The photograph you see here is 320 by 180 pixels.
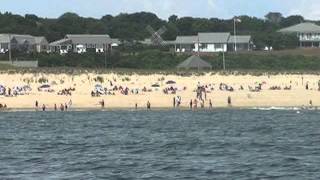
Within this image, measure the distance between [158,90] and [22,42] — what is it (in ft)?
228

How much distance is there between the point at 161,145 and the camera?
1545 inches

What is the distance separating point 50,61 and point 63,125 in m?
48.5

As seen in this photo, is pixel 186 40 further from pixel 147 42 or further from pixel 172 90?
pixel 172 90

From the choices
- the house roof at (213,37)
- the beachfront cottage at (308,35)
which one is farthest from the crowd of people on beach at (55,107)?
the beachfront cottage at (308,35)

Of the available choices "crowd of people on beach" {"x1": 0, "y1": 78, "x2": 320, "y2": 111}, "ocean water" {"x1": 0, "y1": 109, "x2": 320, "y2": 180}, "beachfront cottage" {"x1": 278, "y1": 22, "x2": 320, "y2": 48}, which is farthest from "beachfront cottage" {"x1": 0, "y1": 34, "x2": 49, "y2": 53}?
"ocean water" {"x1": 0, "y1": 109, "x2": 320, "y2": 180}

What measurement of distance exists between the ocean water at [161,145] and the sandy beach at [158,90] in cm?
227

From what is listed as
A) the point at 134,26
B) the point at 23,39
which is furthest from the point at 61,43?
the point at 134,26

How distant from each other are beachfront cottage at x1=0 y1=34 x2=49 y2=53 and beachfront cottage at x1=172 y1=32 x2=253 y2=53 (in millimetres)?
23654

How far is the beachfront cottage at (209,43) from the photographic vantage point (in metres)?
139

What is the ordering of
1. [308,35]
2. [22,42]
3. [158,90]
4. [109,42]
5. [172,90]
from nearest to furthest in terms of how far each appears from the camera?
[172,90]
[158,90]
[22,42]
[109,42]
[308,35]

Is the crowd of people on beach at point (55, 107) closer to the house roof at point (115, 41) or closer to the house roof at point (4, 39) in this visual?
the house roof at point (4, 39)

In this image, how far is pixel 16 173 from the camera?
28625mm

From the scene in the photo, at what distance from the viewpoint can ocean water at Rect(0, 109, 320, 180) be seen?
29188 mm

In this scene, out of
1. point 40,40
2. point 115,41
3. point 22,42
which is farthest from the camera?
point 115,41
